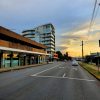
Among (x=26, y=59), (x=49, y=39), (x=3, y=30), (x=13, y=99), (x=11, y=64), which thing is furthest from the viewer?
(x=49, y=39)

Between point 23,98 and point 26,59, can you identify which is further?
point 26,59

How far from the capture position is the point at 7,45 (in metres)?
51.6

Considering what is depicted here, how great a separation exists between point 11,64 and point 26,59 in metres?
17.1

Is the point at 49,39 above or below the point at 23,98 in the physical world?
above

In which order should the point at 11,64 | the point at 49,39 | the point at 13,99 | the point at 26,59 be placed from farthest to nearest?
the point at 49,39 → the point at 26,59 → the point at 11,64 → the point at 13,99

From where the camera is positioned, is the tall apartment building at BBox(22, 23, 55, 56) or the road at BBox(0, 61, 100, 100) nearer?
the road at BBox(0, 61, 100, 100)

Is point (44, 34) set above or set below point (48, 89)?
above

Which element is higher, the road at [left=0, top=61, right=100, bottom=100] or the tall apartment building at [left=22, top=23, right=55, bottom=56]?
the tall apartment building at [left=22, top=23, right=55, bottom=56]

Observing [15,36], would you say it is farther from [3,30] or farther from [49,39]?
[49,39]

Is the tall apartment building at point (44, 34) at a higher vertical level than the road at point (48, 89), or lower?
higher

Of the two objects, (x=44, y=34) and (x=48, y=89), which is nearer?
(x=48, y=89)

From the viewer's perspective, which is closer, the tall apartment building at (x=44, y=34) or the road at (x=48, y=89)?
the road at (x=48, y=89)

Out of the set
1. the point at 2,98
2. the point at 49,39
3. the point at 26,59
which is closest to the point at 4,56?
the point at 26,59

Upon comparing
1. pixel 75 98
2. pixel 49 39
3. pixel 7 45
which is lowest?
pixel 75 98
